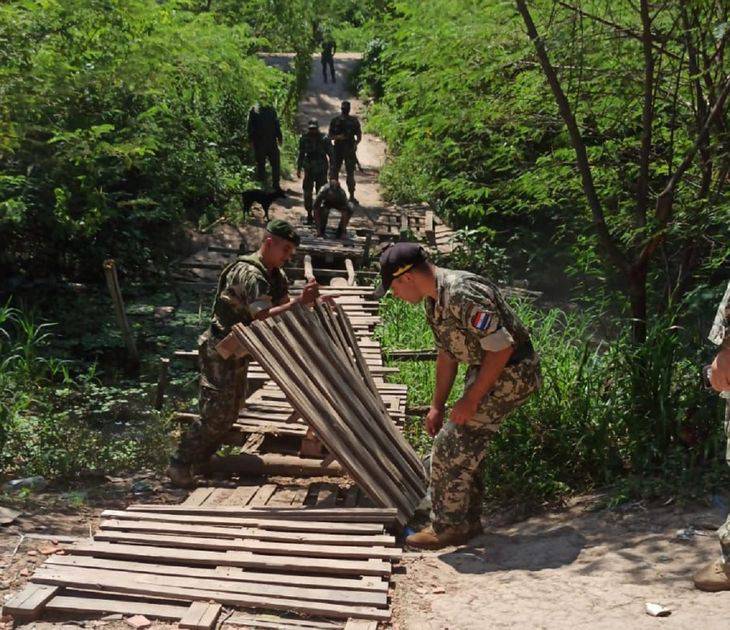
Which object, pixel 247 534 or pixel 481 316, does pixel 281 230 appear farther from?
pixel 247 534

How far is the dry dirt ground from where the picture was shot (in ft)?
12.6

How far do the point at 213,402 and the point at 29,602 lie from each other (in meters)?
2.21

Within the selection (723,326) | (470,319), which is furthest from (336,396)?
(723,326)

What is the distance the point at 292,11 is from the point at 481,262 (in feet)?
47.8

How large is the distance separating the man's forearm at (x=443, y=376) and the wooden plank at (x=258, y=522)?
0.73 m

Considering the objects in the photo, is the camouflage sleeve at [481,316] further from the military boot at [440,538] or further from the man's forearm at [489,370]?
the military boot at [440,538]

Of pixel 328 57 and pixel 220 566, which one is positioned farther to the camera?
pixel 328 57

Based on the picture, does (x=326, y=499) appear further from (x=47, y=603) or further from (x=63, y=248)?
(x=63, y=248)

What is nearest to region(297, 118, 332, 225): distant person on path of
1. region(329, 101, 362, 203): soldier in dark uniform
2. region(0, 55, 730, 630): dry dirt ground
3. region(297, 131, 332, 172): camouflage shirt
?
region(297, 131, 332, 172): camouflage shirt

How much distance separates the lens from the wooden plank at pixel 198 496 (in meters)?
5.50

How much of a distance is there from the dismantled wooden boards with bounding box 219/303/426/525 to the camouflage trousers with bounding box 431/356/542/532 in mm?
386

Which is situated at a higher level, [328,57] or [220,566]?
[328,57]

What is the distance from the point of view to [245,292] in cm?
565

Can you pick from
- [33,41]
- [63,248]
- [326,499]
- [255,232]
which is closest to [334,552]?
A: [326,499]
